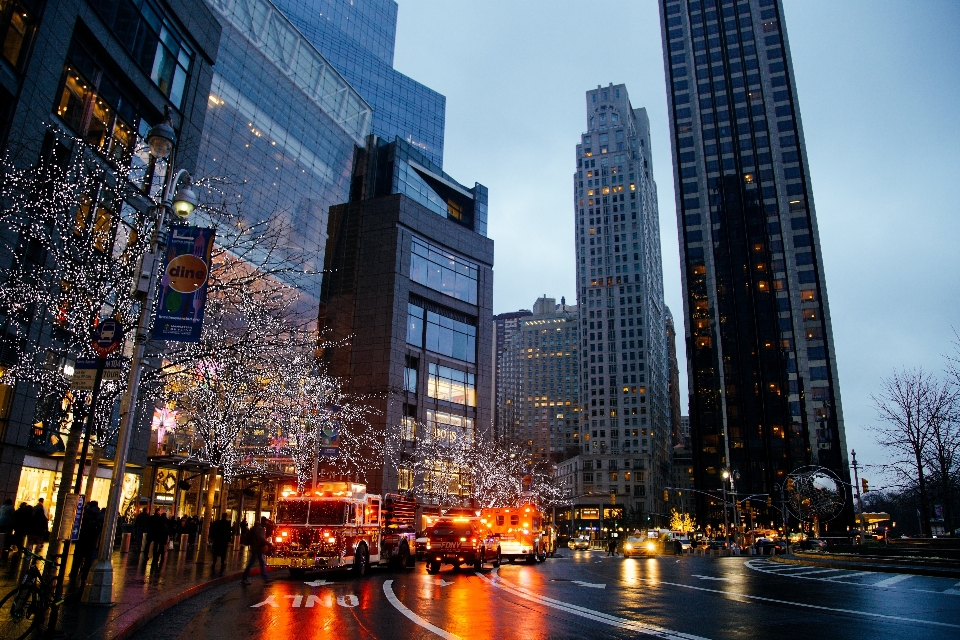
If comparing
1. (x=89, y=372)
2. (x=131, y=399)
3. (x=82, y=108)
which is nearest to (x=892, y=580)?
(x=131, y=399)

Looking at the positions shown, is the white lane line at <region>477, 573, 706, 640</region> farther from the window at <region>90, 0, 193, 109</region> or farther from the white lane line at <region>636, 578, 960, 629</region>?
the window at <region>90, 0, 193, 109</region>

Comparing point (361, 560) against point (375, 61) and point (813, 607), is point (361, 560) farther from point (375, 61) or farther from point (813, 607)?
point (375, 61)

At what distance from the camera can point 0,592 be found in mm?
12367

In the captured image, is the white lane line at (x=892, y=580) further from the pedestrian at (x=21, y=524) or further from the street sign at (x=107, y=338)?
the pedestrian at (x=21, y=524)

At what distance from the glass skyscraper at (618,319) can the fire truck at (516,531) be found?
116 metres

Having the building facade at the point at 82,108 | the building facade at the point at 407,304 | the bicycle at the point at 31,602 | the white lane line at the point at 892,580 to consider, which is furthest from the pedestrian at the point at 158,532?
the building facade at the point at 407,304

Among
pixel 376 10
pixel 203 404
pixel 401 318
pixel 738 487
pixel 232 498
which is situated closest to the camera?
pixel 203 404

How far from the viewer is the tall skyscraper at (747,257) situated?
4459 inches

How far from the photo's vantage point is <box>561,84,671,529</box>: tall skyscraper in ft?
507

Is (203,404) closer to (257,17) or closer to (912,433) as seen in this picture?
(912,433)

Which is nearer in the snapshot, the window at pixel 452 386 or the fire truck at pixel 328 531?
the fire truck at pixel 328 531

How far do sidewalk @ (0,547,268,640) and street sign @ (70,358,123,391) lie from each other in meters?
4.03

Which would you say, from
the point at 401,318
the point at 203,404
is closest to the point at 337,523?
the point at 203,404

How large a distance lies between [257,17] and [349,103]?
1493cm
